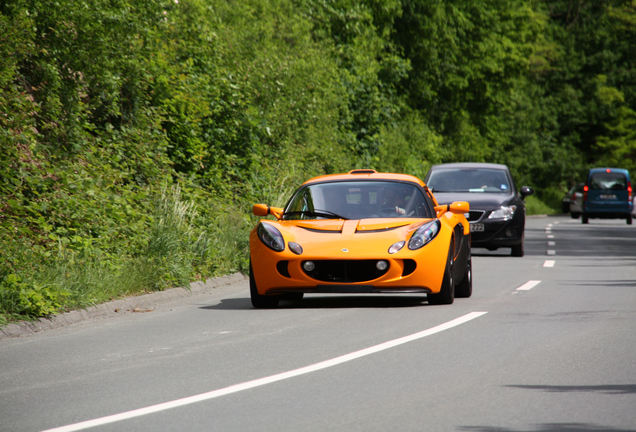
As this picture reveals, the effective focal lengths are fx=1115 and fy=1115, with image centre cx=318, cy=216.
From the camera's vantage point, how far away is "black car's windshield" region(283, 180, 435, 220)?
41.0 ft

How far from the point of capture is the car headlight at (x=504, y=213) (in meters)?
20.8

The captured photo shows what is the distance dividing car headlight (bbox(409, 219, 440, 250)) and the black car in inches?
343

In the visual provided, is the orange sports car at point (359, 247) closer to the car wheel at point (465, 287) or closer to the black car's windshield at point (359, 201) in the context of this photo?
the black car's windshield at point (359, 201)

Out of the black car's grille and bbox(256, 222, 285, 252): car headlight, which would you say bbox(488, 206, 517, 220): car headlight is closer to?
the black car's grille

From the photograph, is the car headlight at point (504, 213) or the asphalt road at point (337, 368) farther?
the car headlight at point (504, 213)

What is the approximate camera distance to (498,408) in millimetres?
6332

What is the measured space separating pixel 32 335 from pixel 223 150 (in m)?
11.8

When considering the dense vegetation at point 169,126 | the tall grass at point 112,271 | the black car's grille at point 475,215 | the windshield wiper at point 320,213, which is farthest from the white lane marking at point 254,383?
the black car's grille at point 475,215

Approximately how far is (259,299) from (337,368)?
14.1 feet

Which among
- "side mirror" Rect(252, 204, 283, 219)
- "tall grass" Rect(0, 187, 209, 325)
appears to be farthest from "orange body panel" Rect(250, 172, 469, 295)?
"tall grass" Rect(0, 187, 209, 325)

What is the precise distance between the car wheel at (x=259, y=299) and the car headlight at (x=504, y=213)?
373 inches

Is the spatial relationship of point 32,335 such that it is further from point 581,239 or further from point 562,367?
point 581,239

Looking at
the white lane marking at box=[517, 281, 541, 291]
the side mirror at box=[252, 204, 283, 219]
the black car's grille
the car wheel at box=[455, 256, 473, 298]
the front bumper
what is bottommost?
the white lane marking at box=[517, 281, 541, 291]


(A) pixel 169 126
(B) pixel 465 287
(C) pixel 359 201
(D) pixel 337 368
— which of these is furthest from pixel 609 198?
(D) pixel 337 368
